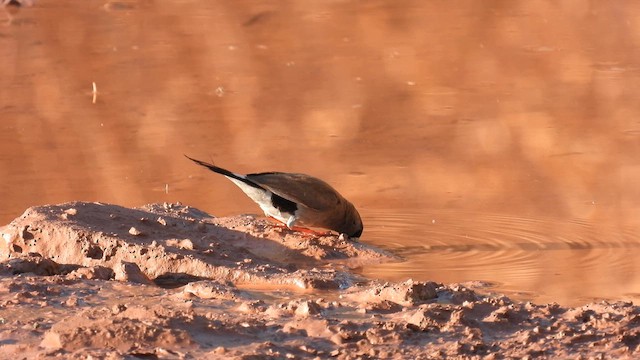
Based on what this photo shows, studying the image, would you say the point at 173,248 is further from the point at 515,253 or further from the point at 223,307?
the point at 515,253

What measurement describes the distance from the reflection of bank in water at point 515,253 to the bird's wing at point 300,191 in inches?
11.7

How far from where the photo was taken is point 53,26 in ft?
47.9

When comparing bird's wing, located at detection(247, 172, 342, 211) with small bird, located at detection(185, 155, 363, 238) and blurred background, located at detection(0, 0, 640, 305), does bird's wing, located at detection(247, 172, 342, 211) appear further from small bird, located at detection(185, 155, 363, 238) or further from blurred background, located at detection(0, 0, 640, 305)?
blurred background, located at detection(0, 0, 640, 305)

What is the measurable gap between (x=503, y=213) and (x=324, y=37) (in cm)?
619

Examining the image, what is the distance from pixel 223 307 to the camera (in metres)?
5.06

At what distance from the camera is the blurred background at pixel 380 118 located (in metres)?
7.17

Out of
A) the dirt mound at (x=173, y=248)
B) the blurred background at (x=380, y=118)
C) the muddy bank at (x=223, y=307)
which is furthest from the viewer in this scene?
the blurred background at (x=380, y=118)

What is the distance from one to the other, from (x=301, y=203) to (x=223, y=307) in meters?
1.88

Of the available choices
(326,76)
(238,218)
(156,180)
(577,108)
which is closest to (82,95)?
(326,76)

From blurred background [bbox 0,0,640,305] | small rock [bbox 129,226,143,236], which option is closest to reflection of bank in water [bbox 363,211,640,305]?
blurred background [bbox 0,0,640,305]

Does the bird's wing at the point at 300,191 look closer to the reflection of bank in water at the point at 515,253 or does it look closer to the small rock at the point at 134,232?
the reflection of bank in water at the point at 515,253

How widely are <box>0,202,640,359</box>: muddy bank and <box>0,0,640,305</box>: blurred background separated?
2.32 ft

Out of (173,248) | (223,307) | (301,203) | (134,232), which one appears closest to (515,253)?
(301,203)

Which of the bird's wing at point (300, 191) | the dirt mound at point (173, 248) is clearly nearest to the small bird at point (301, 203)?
the bird's wing at point (300, 191)
